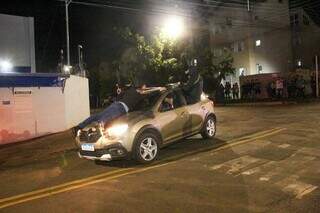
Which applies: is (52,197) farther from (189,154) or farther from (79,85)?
(79,85)

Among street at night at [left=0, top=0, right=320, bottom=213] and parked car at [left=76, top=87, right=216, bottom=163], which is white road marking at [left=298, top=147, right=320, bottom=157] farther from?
parked car at [left=76, top=87, right=216, bottom=163]

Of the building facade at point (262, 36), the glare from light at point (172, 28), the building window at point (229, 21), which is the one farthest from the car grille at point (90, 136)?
the building window at point (229, 21)

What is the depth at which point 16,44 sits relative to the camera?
2661 centimetres

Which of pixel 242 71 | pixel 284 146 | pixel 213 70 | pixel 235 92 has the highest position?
pixel 242 71

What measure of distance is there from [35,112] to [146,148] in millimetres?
9744

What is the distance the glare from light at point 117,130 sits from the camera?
989cm

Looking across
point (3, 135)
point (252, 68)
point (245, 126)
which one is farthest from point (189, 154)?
point (252, 68)

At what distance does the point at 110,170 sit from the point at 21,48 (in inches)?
743

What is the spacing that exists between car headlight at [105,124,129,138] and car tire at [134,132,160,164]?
1.30 feet

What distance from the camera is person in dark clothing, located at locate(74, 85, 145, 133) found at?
418 inches

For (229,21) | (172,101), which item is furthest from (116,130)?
(229,21)

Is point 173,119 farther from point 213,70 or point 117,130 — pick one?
point 213,70

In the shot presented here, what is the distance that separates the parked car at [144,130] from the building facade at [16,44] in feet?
55.0

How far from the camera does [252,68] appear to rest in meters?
50.5
